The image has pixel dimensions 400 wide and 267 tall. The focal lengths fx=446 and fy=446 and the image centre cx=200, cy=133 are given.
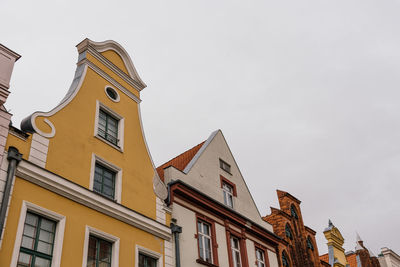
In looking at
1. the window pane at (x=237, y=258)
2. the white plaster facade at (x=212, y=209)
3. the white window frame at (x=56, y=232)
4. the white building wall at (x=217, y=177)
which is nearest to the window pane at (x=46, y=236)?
the white window frame at (x=56, y=232)

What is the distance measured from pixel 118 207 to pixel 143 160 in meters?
3.13

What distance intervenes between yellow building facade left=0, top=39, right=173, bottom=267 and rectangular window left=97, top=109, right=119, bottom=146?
41mm

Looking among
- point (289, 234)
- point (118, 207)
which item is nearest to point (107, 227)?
point (118, 207)

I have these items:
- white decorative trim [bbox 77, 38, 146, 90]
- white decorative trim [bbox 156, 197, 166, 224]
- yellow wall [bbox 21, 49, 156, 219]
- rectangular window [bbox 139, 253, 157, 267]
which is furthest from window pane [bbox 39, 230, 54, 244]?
white decorative trim [bbox 77, 38, 146, 90]

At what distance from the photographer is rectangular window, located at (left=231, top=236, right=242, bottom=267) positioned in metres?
20.0

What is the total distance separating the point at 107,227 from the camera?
14.1 metres

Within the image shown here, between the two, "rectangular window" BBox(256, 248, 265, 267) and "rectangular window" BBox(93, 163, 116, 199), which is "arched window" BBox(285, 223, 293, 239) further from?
"rectangular window" BBox(93, 163, 116, 199)

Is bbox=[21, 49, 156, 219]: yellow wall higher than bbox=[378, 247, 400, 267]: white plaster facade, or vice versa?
bbox=[378, 247, 400, 267]: white plaster facade

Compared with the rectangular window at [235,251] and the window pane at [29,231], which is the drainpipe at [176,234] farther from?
the window pane at [29,231]

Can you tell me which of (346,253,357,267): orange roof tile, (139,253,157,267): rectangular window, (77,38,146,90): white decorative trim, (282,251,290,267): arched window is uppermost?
(77,38,146,90): white decorative trim

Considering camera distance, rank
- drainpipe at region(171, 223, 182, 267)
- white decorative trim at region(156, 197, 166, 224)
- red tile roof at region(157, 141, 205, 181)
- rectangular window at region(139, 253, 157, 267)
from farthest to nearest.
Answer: red tile roof at region(157, 141, 205, 181) → white decorative trim at region(156, 197, 166, 224) → drainpipe at region(171, 223, 182, 267) → rectangular window at region(139, 253, 157, 267)

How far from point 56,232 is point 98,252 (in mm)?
1614

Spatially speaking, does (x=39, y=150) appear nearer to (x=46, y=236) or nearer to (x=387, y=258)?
(x=46, y=236)

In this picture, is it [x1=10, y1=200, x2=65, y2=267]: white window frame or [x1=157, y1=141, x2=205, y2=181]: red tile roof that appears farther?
[x1=157, y1=141, x2=205, y2=181]: red tile roof
